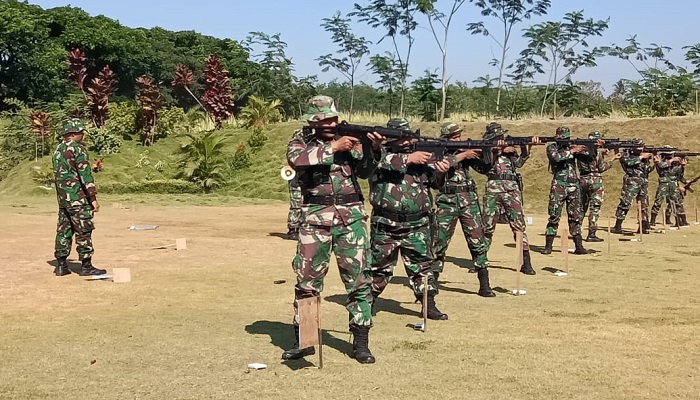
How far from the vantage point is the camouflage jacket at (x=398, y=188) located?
7531mm

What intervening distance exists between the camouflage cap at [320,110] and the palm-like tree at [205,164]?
877 inches

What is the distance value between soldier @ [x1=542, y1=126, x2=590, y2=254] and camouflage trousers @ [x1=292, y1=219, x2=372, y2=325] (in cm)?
795

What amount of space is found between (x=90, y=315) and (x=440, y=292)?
4488 mm

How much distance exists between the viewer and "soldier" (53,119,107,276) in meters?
10.4

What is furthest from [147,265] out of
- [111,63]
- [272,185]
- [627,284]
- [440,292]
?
[111,63]

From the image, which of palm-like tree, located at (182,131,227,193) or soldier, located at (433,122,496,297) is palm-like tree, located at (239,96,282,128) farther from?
soldier, located at (433,122,496,297)

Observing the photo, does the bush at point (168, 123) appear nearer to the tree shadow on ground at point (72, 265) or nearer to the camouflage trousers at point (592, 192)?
the tree shadow on ground at point (72, 265)

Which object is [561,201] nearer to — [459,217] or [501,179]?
[501,179]

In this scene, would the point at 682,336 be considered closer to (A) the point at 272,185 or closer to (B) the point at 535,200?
(B) the point at 535,200

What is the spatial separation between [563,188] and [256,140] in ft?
64.8

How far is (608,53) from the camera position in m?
31.8

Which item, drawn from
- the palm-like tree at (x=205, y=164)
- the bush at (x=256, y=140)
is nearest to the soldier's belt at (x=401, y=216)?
the palm-like tree at (x=205, y=164)

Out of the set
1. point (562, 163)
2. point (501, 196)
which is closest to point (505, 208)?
point (501, 196)

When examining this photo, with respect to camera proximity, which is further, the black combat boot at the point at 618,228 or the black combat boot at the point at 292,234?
the black combat boot at the point at 618,228
